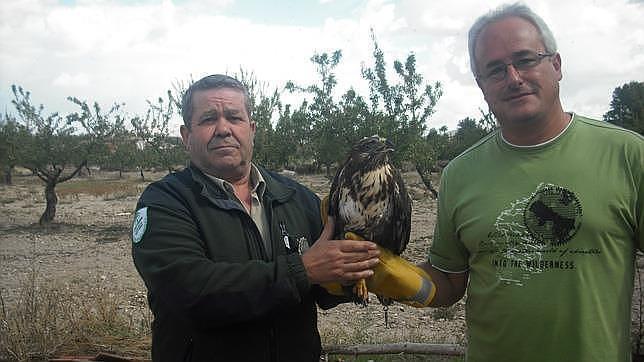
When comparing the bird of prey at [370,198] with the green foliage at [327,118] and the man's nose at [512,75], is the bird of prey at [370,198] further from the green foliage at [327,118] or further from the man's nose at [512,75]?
the green foliage at [327,118]

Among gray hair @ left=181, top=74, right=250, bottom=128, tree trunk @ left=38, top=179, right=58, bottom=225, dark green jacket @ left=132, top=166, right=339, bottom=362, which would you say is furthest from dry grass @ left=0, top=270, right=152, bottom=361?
tree trunk @ left=38, top=179, right=58, bottom=225

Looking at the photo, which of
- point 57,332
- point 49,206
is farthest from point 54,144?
point 57,332

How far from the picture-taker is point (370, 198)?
8.84 feet

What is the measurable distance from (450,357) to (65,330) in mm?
4399

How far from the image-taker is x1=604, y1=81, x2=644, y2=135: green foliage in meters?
37.6

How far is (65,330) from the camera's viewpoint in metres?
5.85

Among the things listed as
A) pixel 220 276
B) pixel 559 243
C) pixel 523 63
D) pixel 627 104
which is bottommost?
pixel 220 276

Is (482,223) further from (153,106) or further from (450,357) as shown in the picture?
(153,106)

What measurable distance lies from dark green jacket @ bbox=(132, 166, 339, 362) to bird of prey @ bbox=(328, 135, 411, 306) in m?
0.28

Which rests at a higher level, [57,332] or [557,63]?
[557,63]

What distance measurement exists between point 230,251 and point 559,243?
1540 millimetres

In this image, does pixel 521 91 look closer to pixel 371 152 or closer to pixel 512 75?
pixel 512 75

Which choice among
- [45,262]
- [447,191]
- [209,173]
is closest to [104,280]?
[45,262]

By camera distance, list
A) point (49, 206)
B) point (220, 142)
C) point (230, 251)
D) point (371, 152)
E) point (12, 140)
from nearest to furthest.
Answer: point (230, 251) → point (371, 152) → point (220, 142) → point (49, 206) → point (12, 140)
